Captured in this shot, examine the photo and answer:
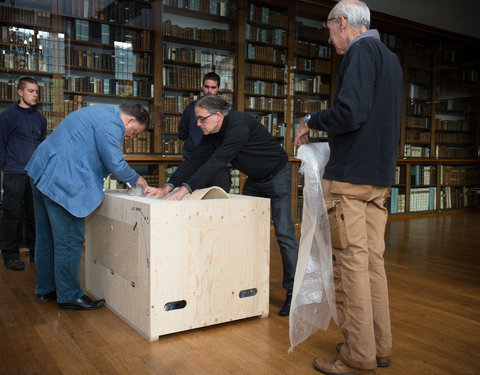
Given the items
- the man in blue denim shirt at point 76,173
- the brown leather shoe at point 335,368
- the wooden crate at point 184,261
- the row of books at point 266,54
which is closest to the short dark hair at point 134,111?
the man in blue denim shirt at point 76,173

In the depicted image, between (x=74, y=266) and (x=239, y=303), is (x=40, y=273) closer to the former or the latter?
(x=74, y=266)

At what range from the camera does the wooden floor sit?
Result: 211 centimetres

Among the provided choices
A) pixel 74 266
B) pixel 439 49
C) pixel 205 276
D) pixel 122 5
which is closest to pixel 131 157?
pixel 122 5

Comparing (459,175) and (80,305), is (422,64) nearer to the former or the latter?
(459,175)

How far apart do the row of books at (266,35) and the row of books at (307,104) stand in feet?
2.60

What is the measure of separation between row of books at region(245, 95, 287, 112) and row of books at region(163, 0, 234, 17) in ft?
3.59

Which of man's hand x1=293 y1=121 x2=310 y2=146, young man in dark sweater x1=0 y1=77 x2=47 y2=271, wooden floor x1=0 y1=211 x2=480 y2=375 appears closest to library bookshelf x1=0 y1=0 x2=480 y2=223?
young man in dark sweater x1=0 y1=77 x2=47 y2=271

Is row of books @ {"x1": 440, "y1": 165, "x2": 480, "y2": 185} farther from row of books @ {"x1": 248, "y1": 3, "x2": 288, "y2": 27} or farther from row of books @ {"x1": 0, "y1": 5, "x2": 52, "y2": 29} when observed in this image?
row of books @ {"x1": 0, "y1": 5, "x2": 52, "y2": 29}

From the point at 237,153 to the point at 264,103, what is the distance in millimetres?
3582

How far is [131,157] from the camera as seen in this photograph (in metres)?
4.96

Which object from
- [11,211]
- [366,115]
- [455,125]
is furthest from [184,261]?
[455,125]

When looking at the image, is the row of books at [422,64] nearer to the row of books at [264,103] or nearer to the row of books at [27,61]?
the row of books at [264,103]

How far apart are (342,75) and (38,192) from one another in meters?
2.01

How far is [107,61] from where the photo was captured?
5246mm
